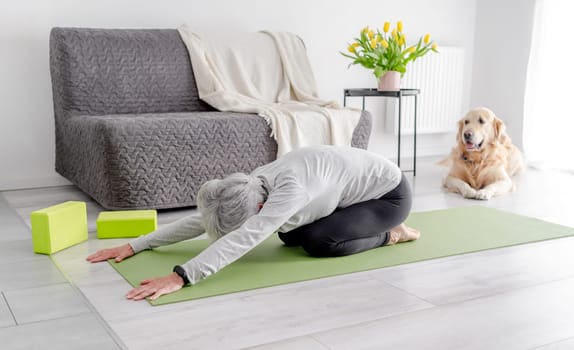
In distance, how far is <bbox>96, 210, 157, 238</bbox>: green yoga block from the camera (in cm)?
264

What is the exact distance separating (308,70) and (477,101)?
1.78 metres

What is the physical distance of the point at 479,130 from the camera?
11.9 ft

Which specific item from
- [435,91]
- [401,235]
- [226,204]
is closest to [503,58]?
[435,91]

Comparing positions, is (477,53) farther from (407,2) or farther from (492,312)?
(492,312)

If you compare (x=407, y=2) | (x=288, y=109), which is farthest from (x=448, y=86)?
(x=288, y=109)

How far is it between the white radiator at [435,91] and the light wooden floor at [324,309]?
96.3 inches

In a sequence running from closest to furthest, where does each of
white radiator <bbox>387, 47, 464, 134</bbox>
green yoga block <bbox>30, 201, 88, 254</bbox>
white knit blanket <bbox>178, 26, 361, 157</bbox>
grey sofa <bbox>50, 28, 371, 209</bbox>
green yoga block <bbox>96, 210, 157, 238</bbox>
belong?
green yoga block <bbox>30, 201, 88, 254</bbox> < green yoga block <bbox>96, 210, 157, 238</bbox> < grey sofa <bbox>50, 28, 371, 209</bbox> < white knit blanket <bbox>178, 26, 361, 157</bbox> < white radiator <bbox>387, 47, 464, 134</bbox>

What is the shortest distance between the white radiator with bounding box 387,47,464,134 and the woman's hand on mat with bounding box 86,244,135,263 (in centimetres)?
285

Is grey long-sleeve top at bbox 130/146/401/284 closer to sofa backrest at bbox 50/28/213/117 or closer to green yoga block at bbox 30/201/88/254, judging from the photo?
green yoga block at bbox 30/201/88/254

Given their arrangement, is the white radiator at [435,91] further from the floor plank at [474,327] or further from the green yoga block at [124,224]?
the floor plank at [474,327]

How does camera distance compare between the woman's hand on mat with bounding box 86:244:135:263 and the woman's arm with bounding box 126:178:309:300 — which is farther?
the woman's hand on mat with bounding box 86:244:135:263

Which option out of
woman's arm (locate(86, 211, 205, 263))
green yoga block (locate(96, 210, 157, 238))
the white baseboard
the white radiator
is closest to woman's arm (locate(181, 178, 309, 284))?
woman's arm (locate(86, 211, 205, 263))

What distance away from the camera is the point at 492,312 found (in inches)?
73.6

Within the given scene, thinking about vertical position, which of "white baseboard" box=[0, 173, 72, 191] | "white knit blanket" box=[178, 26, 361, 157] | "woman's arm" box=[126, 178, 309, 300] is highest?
"white knit blanket" box=[178, 26, 361, 157]
